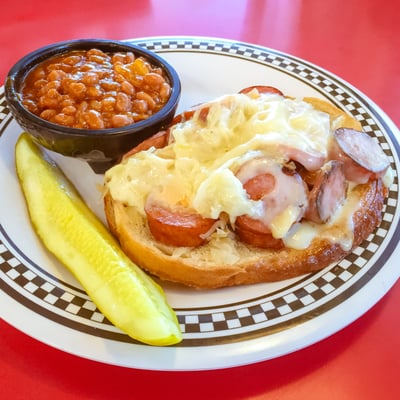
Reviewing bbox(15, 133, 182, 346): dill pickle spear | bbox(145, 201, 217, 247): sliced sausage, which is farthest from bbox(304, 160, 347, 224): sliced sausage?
bbox(15, 133, 182, 346): dill pickle spear

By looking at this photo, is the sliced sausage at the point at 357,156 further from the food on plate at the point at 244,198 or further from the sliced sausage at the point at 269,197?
the sliced sausage at the point at 269,197

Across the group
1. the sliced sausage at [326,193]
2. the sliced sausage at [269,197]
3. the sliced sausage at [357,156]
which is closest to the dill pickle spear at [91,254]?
the sliced sausage at [269,197]

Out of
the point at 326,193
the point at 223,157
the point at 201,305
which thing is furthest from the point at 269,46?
the point at 201,305

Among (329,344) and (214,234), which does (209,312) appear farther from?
(329,344)

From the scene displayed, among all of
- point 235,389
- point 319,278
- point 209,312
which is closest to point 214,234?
point 209,312

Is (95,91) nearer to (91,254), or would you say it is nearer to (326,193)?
(91,254)

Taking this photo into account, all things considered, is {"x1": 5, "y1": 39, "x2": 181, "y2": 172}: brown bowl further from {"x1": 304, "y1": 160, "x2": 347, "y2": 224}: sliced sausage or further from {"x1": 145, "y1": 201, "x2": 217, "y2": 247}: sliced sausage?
{"x1": 304, "y1": 160, "x2": 347, "y2": 224}: sliced sausage

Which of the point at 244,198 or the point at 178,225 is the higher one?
the point at 244,198

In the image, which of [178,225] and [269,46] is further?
[269,46]
